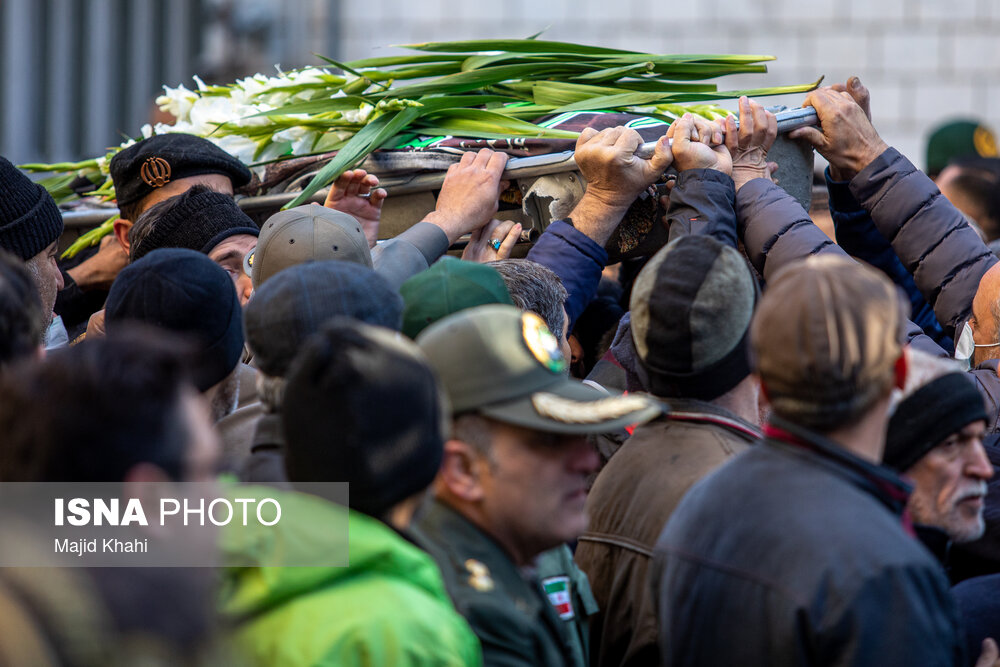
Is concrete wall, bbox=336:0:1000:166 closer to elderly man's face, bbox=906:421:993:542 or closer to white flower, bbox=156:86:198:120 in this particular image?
white flower, bbox=156:86:198:120

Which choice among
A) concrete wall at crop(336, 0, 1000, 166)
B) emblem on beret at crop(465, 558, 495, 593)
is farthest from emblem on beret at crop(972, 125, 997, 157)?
emblem on beret at crop(465, 558, 495, 593)

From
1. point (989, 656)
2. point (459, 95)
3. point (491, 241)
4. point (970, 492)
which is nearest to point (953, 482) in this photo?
point (970, 492)

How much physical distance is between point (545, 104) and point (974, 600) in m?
1.83

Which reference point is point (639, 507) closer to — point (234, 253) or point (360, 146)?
point (360, 146)

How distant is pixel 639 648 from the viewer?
2.24 metres

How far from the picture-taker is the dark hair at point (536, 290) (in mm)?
2738

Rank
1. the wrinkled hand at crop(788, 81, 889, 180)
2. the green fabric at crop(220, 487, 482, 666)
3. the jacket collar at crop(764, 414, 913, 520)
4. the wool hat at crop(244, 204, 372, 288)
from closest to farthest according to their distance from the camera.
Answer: the green fabric at crop(220, 487, 482, 666) < the jacket collar at crop(764, 414, 913, 520) < the wool hat at crop(244, 204, 372, 288) < the wrinkled hand at crop(788, 81, 889, 180)

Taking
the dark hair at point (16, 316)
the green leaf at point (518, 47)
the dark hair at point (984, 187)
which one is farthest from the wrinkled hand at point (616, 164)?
the dark hair at point (984, 187)

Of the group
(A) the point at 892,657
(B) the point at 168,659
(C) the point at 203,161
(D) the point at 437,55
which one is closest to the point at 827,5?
(D) the point at 437,55

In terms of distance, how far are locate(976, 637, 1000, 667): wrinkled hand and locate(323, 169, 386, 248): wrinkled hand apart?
1.86 m

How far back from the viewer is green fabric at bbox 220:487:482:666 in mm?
1531

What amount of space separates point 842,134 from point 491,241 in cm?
98

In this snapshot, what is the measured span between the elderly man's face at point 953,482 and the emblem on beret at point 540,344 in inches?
25.6

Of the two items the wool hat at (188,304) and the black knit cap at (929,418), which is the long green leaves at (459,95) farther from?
the black knit cap at (929,418)
